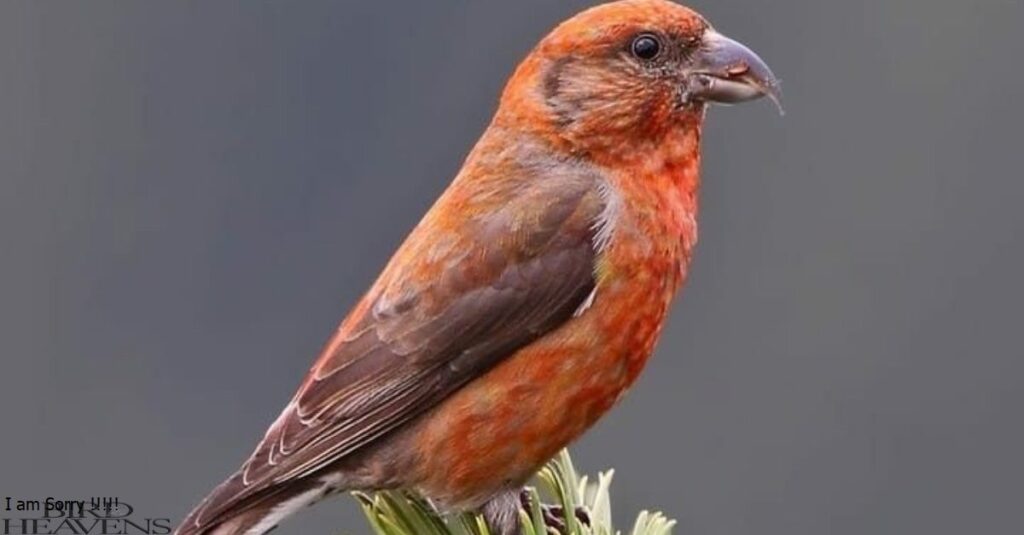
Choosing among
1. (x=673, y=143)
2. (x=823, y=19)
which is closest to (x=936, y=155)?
(x=823, y=19)

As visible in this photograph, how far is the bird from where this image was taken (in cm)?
449

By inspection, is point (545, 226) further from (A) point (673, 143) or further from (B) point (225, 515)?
(B) point (225, 515)

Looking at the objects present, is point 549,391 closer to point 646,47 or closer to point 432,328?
point 432,328

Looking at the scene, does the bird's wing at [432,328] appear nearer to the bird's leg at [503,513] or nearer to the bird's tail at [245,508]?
the bird's tail at [245,508]

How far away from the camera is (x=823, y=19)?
1662 centimetres

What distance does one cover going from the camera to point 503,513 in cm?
457

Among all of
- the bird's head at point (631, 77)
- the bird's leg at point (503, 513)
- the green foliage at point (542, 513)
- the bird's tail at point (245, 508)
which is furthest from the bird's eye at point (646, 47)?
the bird's tail at point (245, 508)

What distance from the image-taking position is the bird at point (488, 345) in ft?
14.7

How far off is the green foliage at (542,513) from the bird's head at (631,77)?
0.71 meters

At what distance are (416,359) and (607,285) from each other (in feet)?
1.33

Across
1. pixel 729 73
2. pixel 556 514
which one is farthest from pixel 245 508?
pixel 729 73

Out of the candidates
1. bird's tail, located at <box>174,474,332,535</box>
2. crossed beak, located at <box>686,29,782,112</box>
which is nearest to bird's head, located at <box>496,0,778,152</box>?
crossed beak, located at <box>686,29,782,112</box>

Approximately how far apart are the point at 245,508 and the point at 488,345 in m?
0.57

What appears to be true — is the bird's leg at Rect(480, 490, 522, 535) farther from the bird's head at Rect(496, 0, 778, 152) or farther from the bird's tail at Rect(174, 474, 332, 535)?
the bird's head at Rect(496, 0, 778, 152)
